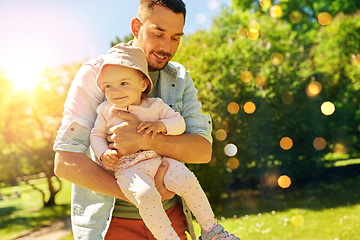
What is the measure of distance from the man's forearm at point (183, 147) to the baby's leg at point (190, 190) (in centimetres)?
14

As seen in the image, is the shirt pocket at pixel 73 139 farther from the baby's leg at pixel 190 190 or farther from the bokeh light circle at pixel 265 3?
the bokeh light circle at pixel 265 3

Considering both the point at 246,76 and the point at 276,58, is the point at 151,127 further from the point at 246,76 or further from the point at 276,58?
the point at 276,58

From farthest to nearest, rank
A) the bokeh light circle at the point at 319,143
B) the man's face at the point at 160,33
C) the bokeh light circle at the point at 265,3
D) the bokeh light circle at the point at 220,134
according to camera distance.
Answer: the bokeh light circle at the point at 265,3 → the bokeh light circle at the point at 319,143 → the bokeh light circle at the point at 220,134 → the man's face at the point at 160,33

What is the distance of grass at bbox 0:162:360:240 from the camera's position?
663 cm

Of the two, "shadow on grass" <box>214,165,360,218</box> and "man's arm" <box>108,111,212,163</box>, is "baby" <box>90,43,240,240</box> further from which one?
"shadow on grass" <box>214,165,360,218</box>

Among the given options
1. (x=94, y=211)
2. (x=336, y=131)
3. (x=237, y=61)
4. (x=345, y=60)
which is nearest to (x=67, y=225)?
(x=237, y=61)

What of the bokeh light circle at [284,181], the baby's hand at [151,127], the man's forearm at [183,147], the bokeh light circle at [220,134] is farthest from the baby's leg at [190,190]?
the bokeh light circle at [284,181]

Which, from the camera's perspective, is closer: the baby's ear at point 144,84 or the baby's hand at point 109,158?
the baby's hand at point 109,158

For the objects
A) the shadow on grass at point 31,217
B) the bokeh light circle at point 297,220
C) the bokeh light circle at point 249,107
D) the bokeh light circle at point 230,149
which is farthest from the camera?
the shadow on grass at point 31,217

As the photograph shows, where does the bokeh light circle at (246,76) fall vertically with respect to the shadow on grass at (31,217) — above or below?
above

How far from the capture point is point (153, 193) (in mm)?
1880

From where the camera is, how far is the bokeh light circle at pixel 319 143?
9758 mm

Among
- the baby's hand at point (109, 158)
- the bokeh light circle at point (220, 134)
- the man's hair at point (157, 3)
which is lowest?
the bokeh light circle at point (220, 134)

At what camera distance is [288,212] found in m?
7.77
